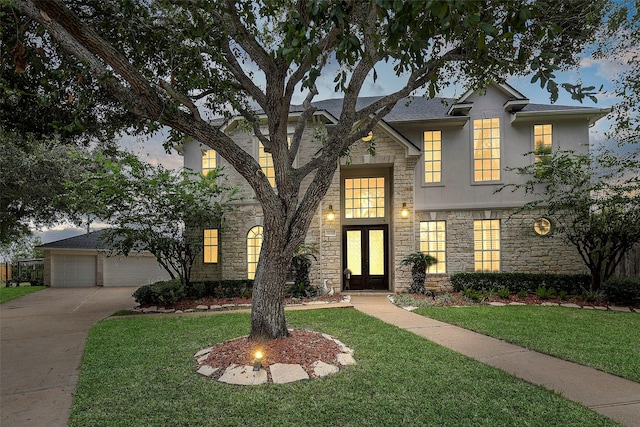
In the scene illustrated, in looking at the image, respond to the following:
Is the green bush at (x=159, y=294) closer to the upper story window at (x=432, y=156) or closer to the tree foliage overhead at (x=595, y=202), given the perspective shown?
the upper story window at (x=432, y=156)

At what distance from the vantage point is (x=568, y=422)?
10.3 feet

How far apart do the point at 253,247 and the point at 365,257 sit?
12.4 ft

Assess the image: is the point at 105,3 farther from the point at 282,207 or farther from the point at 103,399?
the point at 103,399

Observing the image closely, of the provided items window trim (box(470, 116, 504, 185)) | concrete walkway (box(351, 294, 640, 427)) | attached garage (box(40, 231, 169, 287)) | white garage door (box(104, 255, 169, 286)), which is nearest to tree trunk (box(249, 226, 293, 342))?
concrete walkway (box(351, 294, 640, 427))

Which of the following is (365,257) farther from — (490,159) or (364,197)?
(490,159)

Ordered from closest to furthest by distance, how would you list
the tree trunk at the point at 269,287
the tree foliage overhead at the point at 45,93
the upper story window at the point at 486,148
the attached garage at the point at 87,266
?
the tree trunk at the point at 269,287, the tree foliage overhead at the point at 45,93, the upper story window at the point at 486,148, the attached garage at the point at 87,266

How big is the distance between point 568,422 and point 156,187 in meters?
9.63

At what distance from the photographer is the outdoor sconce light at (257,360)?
4.33 m

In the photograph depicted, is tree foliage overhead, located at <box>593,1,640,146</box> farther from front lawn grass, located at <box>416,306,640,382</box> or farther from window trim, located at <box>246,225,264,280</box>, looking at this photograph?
window trim, located at <box>246,225,264,280</box>

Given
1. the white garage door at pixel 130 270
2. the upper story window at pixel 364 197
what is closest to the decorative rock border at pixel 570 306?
the upper story window at pixel 364 197

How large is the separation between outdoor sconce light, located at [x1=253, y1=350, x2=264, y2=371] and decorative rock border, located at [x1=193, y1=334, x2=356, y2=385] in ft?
0.15

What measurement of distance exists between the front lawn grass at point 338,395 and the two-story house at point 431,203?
6.27 m

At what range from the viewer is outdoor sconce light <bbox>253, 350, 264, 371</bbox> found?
4.33 meters

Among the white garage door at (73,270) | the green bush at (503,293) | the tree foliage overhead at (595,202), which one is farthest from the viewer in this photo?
the white garage door at (73,270)
